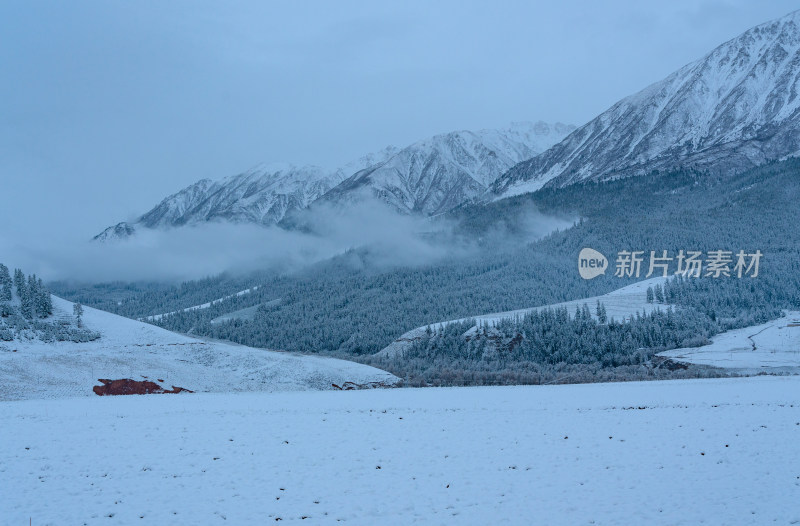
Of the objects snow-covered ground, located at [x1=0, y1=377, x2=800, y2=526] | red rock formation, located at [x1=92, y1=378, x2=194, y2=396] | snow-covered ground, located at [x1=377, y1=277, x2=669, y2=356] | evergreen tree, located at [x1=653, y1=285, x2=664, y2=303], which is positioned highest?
evergreen tree, located at [x1=653, y1=285, x2=664, y2=303]

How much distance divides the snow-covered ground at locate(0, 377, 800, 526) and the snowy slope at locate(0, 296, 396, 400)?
1326 centimetres

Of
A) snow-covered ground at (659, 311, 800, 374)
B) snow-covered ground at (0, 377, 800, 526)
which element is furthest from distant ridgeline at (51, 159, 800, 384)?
snow-covered ground at (0, 377, 800, 526)

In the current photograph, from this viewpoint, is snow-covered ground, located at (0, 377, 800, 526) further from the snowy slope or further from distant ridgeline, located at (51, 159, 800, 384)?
distant ridgeline, located at (51, 159, 800, 384)

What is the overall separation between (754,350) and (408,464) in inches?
3089

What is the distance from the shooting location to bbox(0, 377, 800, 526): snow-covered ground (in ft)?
59.0

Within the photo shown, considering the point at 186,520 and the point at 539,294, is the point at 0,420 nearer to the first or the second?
the point at 186,520

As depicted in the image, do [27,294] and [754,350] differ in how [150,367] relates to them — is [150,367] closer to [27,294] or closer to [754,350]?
[27,294]

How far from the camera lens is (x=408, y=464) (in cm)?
2308

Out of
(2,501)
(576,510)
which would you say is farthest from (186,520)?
(576,510)

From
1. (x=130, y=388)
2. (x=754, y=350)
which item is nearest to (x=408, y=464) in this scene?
(x=130, y=388)

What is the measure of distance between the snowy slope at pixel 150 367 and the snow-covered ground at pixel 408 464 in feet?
43.5

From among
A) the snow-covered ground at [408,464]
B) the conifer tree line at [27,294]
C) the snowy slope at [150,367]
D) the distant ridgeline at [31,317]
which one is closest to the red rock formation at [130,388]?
the snowy slope at [150,367]

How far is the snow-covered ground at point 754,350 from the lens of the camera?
7238cm

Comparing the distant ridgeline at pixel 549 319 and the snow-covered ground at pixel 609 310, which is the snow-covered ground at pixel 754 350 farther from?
the snow-covered ground at pixel 609 310
